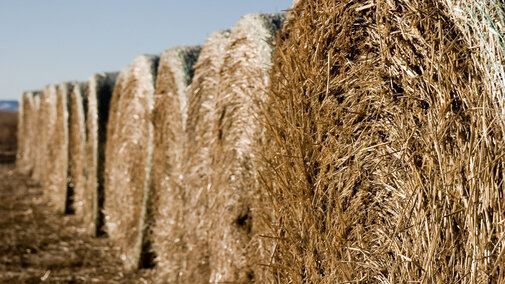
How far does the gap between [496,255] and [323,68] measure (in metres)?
1.24

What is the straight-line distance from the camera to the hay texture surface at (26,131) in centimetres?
1495

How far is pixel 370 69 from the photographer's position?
2.86 metres

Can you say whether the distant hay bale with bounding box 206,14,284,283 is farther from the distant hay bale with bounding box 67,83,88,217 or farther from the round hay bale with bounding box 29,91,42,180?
the round hay bale with bounding box 29,91,42,180

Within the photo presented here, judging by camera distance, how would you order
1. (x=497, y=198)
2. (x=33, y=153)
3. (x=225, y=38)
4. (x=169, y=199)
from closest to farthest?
(x=497, y=198)
(x=225, y=38)
(x=169, y=199)
(x=33, y=153)

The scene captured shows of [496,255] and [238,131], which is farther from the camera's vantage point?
[238,131]

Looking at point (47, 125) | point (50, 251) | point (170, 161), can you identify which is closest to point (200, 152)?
point (170, 161)

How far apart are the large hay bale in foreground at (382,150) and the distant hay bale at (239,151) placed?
42cm

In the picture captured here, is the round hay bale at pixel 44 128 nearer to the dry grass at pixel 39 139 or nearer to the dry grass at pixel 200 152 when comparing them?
the dry grass at pixel 39 139

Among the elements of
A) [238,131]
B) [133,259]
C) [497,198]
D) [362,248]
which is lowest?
[133,259]

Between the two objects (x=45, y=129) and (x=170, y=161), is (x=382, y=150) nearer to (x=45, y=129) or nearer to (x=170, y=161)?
(x=170, y=161)

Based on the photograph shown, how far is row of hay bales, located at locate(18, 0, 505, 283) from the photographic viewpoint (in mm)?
2402

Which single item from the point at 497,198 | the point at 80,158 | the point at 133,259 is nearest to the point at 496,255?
the point at 497,198

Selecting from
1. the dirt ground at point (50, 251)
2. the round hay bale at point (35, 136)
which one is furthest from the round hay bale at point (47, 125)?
the dirt ground at point (50, 251)

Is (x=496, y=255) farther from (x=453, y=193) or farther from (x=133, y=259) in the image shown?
(x=133, y=259)
